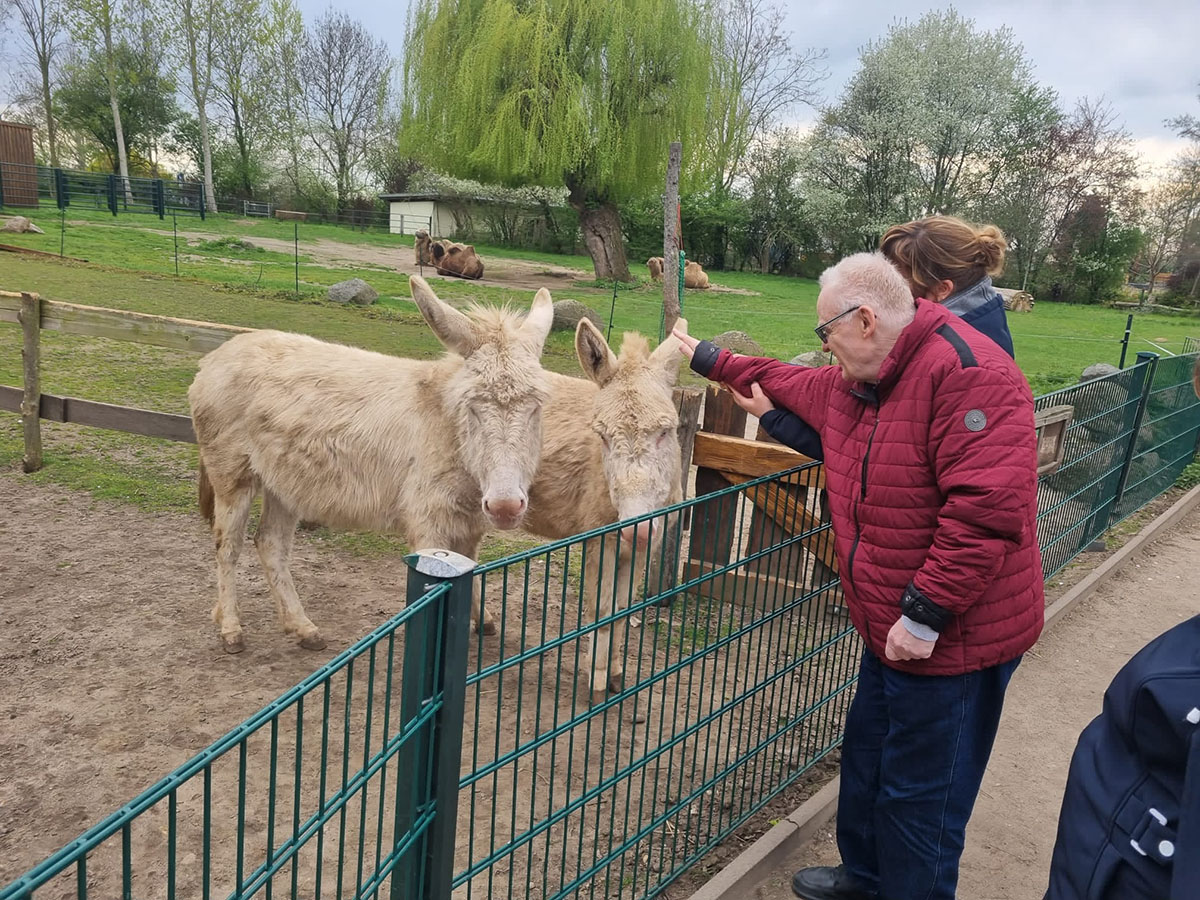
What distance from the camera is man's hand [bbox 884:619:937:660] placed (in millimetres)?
2295

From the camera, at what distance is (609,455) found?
3822 mm

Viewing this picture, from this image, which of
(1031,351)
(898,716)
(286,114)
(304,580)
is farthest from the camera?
(286,114)

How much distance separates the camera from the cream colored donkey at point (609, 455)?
3.76m

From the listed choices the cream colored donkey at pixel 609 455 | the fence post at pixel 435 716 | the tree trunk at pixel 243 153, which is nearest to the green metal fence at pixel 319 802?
the fence post at pixel 435 716

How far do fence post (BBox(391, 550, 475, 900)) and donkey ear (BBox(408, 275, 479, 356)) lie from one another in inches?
88.2

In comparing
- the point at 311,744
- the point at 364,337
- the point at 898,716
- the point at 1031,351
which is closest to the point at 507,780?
the point at 311,744

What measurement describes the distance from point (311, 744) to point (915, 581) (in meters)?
2.93

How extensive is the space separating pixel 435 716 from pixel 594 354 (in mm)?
2555

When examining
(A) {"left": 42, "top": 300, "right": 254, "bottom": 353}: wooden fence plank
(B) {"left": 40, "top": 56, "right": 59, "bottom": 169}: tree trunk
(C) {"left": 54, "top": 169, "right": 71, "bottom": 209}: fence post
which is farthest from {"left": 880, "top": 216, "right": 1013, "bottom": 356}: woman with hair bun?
(B) {"left": 40, "top": 56, "right": 59, "bottom": 169}: tree trunk

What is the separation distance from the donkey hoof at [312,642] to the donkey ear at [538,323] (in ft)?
7.36

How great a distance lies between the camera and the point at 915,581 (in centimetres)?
225

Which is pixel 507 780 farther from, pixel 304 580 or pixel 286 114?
pixel 286 114

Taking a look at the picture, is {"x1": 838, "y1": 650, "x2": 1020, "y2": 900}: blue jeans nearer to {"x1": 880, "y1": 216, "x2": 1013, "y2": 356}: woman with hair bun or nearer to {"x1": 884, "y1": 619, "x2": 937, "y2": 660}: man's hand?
{"x1": 884, "y1": 619, "x2": 937, "y2": 660}: man's hand

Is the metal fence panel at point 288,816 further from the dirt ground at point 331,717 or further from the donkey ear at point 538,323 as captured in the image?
the donkey ear at point 538,323
